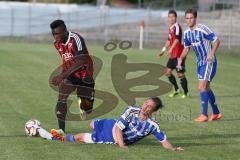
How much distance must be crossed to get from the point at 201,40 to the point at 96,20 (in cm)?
3957

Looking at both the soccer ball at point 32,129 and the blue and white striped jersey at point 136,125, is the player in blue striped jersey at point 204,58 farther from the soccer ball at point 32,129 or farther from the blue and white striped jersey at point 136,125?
the soccer ball at point 32,129

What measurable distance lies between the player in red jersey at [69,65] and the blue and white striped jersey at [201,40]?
311 cm

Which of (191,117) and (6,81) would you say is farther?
(6,81)

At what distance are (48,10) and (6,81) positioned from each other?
34.9 metres

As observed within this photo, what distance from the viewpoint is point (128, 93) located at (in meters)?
18.7

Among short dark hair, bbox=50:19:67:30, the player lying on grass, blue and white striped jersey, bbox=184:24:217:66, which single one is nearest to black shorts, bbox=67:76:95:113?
Result: short dark hair, bbox=50:19:67:30

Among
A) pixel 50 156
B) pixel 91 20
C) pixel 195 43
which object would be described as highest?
pixel 195 43

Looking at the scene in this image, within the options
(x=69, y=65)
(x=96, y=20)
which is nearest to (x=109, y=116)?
(x=69, y=65)

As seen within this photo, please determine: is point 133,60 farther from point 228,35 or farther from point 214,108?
point 214,108

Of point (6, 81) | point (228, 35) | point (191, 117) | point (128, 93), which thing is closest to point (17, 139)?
point (191, 117)

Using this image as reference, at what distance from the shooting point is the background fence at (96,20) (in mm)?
47688

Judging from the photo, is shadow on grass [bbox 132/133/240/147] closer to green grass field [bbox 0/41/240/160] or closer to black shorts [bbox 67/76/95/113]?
green grass field [bbox 0/41/240/160]

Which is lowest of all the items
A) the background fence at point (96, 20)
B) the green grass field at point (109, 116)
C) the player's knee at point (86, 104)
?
the background fence at point (96, 20)

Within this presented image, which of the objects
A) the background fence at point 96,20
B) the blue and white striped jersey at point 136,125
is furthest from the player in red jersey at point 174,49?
the background fence at point 96,20
